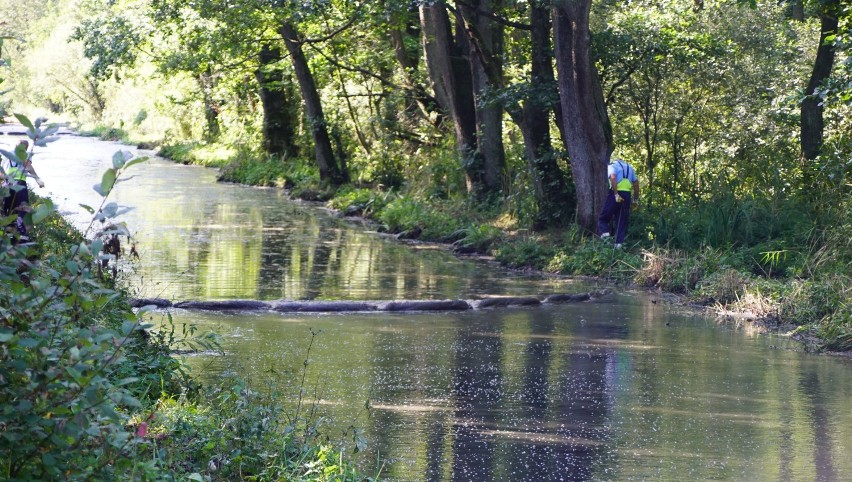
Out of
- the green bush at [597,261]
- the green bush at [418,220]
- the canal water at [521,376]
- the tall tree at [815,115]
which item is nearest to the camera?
the canal water at [521,376]

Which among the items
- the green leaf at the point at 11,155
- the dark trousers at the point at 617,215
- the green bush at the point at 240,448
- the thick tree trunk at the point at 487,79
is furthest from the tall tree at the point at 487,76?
the green leaf at the point at 11,155

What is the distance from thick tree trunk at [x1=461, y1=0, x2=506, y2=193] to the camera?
21.2 m

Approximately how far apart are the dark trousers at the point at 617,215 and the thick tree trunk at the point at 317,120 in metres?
13.9

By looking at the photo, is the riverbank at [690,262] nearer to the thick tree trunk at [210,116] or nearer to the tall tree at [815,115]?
the tall tree at [815,115]

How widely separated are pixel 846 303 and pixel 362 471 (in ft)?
24.3

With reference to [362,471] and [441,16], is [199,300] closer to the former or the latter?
[362,471]

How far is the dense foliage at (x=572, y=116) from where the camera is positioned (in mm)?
16469

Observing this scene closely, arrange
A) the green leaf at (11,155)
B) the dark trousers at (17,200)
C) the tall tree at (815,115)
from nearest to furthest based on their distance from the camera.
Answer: the green leaf at (11,155)
the dark trousers at (17,200)
the tall tree at (815,115)

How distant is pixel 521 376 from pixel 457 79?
14188 mm

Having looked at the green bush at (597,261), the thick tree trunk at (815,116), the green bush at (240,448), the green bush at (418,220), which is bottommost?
the green bush at (240,448)

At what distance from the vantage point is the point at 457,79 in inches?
946

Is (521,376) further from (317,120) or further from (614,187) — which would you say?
(317,120)

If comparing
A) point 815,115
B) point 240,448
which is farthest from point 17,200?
point 815,115

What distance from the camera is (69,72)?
7994 cm
